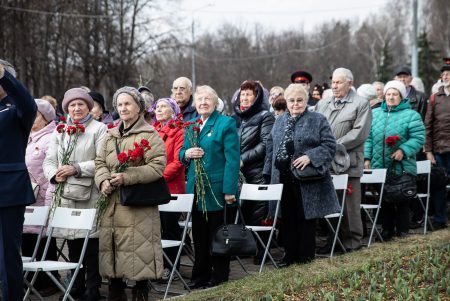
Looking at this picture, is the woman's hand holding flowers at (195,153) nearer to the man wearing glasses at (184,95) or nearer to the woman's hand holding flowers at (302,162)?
the woman's hand holding flowers at (302,162)

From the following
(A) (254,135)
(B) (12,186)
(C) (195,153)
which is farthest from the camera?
(A) (254,135)

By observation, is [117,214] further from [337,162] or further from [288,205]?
[337,162]

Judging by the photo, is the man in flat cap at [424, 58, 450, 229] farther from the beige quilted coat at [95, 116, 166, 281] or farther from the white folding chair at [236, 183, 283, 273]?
the beige quilted coat at [95, 116, 166, 281]

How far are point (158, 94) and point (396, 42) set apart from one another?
1384 inches

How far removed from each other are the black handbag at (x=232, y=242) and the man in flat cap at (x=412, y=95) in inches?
217

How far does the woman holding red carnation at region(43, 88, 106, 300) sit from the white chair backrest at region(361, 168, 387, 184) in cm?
381

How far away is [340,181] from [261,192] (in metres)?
1.20

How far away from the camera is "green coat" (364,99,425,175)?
9375mm

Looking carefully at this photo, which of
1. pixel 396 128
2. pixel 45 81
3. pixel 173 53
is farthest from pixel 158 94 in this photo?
pixel 396 128

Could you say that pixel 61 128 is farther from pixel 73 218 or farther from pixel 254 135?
pixel 254 135

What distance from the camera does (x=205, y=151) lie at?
284 inches

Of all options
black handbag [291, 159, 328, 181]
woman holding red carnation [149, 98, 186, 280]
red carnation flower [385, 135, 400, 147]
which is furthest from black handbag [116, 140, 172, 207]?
red carnation flower [385, 135, 400, 147]

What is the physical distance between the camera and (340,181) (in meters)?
8.47

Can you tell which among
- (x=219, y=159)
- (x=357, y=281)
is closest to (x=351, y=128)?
(x=219, y=159)
